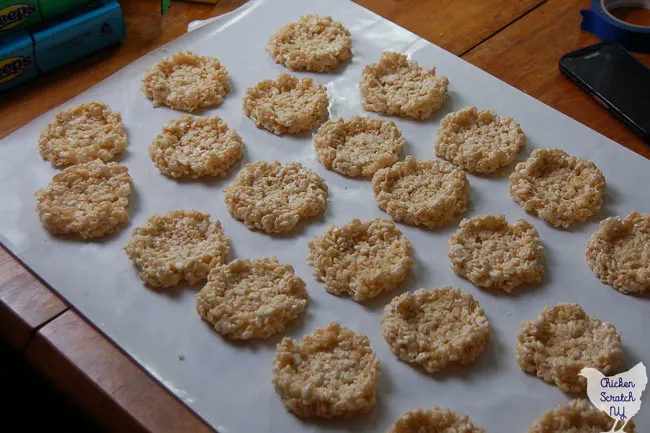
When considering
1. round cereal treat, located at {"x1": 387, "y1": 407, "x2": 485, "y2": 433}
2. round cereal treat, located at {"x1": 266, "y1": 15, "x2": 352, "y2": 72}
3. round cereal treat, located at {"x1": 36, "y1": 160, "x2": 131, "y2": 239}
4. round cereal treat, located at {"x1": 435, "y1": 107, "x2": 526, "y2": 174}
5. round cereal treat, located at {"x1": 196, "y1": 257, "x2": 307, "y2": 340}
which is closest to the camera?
round cereal treat, located at {"x1": 387, "y1": 407, "x2": 485, "y2": 433}

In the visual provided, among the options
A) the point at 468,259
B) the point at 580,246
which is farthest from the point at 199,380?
the point at 580,246

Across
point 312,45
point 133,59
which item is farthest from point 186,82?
point 312,45

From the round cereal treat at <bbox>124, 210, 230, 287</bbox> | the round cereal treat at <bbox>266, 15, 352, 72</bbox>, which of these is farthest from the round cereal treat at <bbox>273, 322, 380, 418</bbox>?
the round cereal treat at <bbox>266, 15, 352, 72</bbox>

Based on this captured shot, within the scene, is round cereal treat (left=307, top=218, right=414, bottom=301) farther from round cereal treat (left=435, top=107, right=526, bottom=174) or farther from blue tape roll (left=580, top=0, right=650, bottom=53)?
blue tape roll (left=580, top=0, right=650, bottom=53)

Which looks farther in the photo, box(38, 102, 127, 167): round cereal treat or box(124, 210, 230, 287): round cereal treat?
box(38, 102, 127, 167): round cereal treat

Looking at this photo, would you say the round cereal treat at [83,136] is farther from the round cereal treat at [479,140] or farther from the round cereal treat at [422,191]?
the round cereal treat at [479,140]

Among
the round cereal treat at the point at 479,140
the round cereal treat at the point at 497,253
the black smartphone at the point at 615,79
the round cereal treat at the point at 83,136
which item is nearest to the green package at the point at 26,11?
the round cereal treat at the point at 83,136

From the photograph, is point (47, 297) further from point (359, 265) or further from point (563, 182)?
point (563, 182)

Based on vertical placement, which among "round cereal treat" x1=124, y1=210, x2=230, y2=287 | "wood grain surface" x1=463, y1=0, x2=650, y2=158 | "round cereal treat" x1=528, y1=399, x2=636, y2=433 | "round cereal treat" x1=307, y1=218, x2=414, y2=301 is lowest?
"round cereal treat" x1=124, y1=210, x2=230, y2=287
